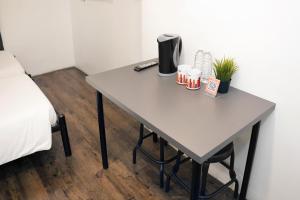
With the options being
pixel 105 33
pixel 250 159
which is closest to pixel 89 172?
pixel 250 159

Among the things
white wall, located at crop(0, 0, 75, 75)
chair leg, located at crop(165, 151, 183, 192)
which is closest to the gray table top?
chair leg, located at crop(165, 151, 183, 192)

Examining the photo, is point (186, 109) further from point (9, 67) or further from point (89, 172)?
point (9, 67)

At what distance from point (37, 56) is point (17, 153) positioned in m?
2.39

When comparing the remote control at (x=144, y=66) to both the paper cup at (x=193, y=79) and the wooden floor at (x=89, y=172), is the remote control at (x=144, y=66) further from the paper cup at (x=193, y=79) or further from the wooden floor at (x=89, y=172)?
the wooden floor at (x=89, y=172)

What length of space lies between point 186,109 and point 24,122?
126cm

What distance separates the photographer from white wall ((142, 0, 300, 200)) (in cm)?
141

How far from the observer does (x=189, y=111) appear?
150 centimetres

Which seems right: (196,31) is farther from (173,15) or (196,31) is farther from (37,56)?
(37,56)

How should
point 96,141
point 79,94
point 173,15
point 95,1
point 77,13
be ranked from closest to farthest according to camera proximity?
point 173,15
point 96,141
point 95,1
point 79,94
point 77,13

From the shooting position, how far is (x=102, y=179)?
7.22 feet

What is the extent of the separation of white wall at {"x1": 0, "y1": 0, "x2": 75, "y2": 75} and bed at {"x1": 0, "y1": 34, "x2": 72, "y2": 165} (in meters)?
1.63

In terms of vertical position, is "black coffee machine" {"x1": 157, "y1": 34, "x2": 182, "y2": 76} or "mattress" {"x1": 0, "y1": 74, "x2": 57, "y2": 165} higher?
"black coffee machine" {"x1": 157, "y1": 34, "x2": 182, "y2": 76}

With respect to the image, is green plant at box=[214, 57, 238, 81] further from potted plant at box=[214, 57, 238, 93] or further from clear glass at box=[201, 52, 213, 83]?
clear glass at box=[201, 52, 213, 83]

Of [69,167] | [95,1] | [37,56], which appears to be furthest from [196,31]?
[37,56]
